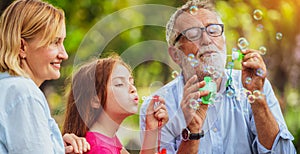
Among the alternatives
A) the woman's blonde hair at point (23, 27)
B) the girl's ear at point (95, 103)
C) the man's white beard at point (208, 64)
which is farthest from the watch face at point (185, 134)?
the woman's blonde hair at point (23, 27)

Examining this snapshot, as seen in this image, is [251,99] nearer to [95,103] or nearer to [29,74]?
[95,103]

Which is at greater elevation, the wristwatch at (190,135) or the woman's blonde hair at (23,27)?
the woman's blonde hair at (23,27)

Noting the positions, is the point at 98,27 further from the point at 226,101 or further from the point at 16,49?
the point at 16,49

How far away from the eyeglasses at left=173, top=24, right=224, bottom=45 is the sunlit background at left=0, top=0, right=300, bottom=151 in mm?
784

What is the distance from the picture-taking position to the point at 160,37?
4.66 meters

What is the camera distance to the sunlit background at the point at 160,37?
14.3 feet

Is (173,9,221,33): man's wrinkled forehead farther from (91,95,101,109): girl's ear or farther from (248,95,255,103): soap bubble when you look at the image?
(91,95,101,109): girl's ear

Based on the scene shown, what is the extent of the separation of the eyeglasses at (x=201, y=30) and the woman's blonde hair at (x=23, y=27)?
0.76 m

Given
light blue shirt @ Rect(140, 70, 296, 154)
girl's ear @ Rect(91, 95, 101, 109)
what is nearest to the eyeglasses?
light blue shirt @ Rect(140, 70, 296, 154)

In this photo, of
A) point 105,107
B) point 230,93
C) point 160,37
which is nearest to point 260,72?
point 230,93

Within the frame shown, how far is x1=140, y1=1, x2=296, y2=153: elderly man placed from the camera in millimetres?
2814

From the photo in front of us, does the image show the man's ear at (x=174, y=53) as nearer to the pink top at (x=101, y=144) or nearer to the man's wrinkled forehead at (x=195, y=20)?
the man's wrinkled forehead at (x=195, y=20)

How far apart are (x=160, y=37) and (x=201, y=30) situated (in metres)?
1.66

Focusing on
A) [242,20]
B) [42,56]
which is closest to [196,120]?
[42,56]
